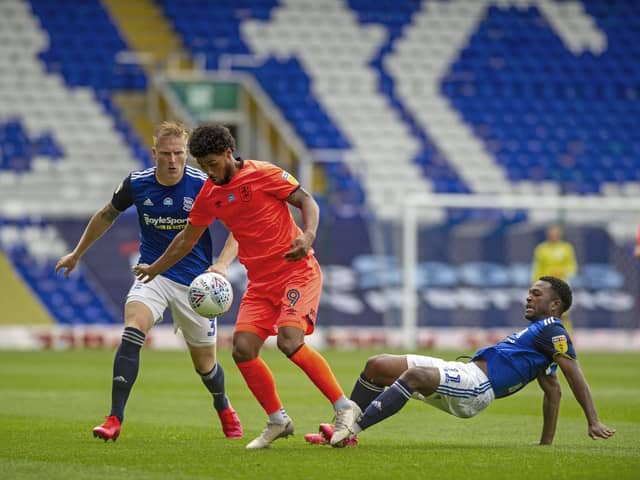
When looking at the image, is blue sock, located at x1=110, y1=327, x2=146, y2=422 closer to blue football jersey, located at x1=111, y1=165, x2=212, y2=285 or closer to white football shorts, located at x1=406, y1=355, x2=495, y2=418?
blue football jersey, located at x1=111, y1=165, x2=212, y2=285

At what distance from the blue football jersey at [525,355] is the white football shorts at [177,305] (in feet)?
6.62

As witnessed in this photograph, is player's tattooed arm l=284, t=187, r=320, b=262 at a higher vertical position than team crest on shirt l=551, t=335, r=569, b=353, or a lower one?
higher

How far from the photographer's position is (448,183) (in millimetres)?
27109

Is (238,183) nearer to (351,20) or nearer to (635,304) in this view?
(635,304)

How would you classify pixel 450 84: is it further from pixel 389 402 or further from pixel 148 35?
pixel 389 402

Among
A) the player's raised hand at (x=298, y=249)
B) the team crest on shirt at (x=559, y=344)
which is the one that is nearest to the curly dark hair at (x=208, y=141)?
the player's raised hand at (x=298, y=249)

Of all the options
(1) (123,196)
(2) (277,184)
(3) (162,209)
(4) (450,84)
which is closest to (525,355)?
(2) (277,184)

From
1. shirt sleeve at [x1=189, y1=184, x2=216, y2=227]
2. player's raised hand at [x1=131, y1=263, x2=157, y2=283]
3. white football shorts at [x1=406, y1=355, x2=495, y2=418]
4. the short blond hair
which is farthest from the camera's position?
the short blond hair

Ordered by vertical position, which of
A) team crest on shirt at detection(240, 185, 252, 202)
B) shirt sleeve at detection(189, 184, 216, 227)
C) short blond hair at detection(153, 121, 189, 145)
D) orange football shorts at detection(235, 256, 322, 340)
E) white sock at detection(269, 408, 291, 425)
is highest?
short blond hair at detection(153, 121, 189, 145)

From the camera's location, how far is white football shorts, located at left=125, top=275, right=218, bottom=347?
8500 mm

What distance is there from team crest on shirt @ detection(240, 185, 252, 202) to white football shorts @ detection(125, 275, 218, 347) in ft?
3.90

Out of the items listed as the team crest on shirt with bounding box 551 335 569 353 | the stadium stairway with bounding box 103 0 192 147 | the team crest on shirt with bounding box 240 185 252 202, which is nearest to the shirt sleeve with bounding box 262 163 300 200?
the team crest on shirt with bounding box 240 185 252 202

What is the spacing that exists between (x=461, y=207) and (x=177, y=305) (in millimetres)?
14729

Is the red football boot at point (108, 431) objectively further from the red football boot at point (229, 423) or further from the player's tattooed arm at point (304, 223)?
the player's tattooed arm at point (304, 223)
